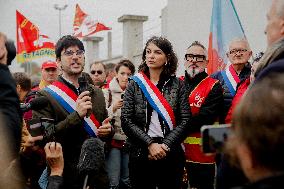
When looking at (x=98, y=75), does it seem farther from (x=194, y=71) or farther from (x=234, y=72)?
(x=234, y=72)

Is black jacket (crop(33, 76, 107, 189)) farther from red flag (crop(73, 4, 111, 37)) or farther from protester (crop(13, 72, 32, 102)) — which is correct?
red flag (crop(73, 4, 111, 37))

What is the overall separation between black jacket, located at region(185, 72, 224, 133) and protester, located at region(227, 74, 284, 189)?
2.44 meters

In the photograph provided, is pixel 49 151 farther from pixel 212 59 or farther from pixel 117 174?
pixel 212 59

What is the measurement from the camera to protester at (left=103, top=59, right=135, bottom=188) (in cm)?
462

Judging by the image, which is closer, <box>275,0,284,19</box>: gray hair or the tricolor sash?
<box>275,0,284,19</box>: gray hair

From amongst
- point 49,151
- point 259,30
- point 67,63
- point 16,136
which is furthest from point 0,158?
point 259,30

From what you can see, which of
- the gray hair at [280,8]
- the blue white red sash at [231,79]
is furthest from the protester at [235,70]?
the gray hair at [280,8]

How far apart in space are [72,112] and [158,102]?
0.76m

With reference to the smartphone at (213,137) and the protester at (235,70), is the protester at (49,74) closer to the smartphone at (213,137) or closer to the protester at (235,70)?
the protester at (235,70)

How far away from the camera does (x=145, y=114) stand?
11.3 feet

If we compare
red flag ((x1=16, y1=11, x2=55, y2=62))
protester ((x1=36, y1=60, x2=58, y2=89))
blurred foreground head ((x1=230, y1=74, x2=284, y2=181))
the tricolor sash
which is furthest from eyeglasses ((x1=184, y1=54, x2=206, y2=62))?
red flag ((x1=16, y1=11, x2=55, y2=62))

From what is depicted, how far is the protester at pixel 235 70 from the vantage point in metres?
4.04

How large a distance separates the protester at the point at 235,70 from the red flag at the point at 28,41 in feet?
20.5

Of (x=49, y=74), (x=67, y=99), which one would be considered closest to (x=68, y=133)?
(x=67, y=99)
